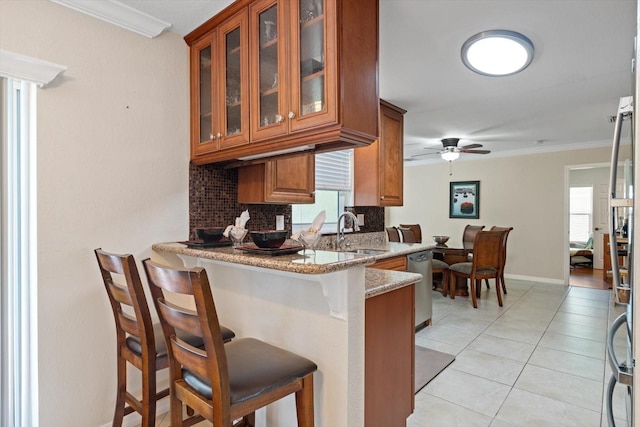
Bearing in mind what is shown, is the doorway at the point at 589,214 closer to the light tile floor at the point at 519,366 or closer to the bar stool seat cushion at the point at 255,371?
the light tile floor at the point at 519,366

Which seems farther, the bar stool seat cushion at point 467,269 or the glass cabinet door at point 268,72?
the bar stool seat cushion at point 467,269

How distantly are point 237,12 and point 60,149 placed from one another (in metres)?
1.19

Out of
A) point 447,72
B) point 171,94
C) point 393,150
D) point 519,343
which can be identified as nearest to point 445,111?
point 393,150

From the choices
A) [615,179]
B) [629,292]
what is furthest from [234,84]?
[629,292]

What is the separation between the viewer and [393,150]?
379 cm

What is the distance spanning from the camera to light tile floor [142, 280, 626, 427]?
83.4 inches

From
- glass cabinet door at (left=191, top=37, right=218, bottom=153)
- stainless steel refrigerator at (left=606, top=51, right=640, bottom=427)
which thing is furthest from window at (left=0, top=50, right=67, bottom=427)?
stainless steel refrigerator at (left=606, top=51, right=640, bottom=427)

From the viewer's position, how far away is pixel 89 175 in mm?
1862

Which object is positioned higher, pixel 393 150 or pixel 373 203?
pixel 393 150

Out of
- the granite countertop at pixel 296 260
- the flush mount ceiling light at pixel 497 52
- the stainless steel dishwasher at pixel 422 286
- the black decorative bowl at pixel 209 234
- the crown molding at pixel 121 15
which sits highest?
the flush mount ceiling light at pixel 497 52

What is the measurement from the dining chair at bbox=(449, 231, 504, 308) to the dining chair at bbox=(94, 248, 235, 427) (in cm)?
367

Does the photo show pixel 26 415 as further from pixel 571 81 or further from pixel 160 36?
pixel 571 81

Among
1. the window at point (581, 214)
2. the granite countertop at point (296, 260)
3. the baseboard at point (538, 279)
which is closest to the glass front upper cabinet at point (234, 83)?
the granite countertop at point (296, 260)

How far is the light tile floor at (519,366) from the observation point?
2117 millimetres
